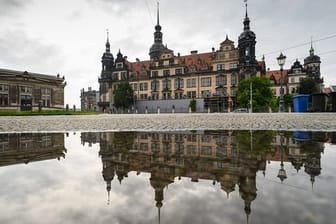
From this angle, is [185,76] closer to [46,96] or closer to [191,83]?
[191,83]

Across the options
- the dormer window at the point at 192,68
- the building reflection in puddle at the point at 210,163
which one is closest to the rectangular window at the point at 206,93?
the dormer window at the point at 192,68

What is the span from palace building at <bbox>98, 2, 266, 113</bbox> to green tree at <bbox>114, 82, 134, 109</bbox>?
275 cm

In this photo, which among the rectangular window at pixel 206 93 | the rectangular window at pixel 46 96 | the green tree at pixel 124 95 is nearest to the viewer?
the rectangular window at pixel 206 93

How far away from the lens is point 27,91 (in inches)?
2012

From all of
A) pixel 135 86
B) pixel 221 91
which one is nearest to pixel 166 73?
pixel 135 86

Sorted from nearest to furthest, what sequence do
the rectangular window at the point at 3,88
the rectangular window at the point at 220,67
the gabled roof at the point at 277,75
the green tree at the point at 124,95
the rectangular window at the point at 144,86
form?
the rectangular window at the point at 3,88 → the rectangular window at the point at 220,67 → the green tree at the point at 124,95 → the rectangular window at the point at 144,86 → the gabled roof at the point at 277,75

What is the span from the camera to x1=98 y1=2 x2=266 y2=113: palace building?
49.5m

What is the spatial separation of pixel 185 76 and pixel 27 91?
3658 cm

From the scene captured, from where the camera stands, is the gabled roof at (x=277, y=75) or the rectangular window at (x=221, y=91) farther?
the gabled roof at (x=277, y=75)

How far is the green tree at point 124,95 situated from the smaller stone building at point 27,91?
45.4ft

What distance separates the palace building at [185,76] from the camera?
1948 inches

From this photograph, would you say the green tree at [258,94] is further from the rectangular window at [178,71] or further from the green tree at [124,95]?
the green tree at [124,95]

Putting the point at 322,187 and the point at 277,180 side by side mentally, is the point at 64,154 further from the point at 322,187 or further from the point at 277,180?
the point at 322,187

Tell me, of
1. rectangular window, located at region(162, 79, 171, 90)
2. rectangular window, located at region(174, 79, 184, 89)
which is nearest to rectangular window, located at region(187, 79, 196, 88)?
rectangular window, located at region(174, 79, 184, 89)
